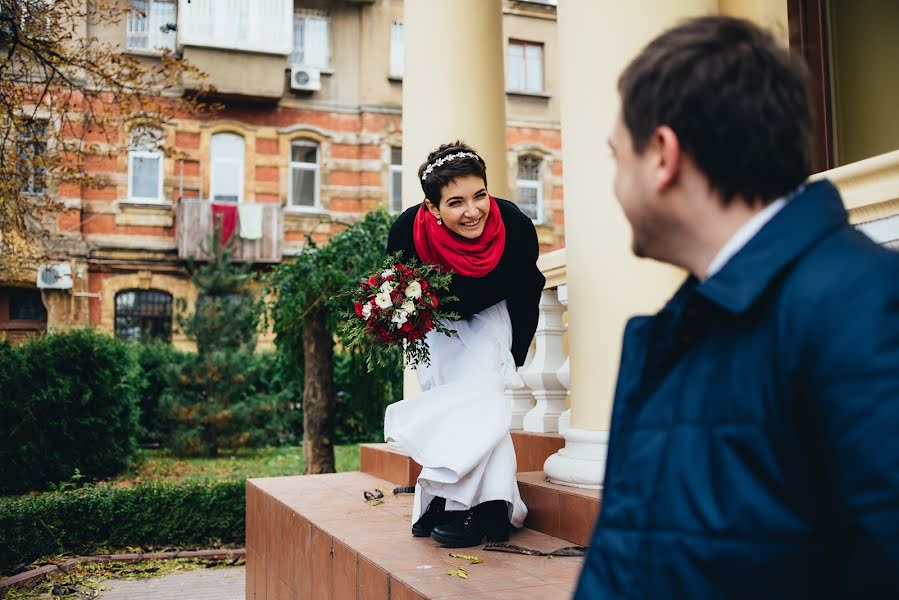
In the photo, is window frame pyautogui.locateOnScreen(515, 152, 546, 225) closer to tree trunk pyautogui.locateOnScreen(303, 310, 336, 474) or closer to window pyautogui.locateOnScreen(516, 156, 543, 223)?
window pyautogui.locateOnScreen(516, 156, 543, 223)

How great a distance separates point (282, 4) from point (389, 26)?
316cm

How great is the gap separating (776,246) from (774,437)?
0.24 meters

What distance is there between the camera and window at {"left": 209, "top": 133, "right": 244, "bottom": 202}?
23.0m

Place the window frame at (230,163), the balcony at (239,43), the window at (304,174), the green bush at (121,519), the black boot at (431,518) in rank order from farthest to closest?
the window at (304,174) → the window frame at (230,163) → the balcony at (239,43) → the green bush at (121,519) → the black boot at (431,518)

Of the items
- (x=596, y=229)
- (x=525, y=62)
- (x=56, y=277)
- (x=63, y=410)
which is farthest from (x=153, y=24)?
(x=596, y=229)

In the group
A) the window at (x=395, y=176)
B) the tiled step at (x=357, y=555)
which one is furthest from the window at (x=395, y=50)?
the tiled step at (x=357, y=555)

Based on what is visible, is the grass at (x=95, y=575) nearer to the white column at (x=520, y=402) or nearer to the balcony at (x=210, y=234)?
the white column at (x=520, y=402)

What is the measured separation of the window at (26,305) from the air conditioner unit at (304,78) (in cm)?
877

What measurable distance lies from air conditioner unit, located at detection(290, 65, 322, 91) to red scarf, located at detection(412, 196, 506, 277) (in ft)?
67.4

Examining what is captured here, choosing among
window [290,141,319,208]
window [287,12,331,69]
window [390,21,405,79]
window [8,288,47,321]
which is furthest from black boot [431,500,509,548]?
window [287,12,331,69]

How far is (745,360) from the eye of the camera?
1062 mm

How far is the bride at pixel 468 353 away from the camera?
141 inches

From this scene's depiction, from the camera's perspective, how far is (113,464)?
13.7 metres

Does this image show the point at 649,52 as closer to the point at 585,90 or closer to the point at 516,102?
the point at 585,90
